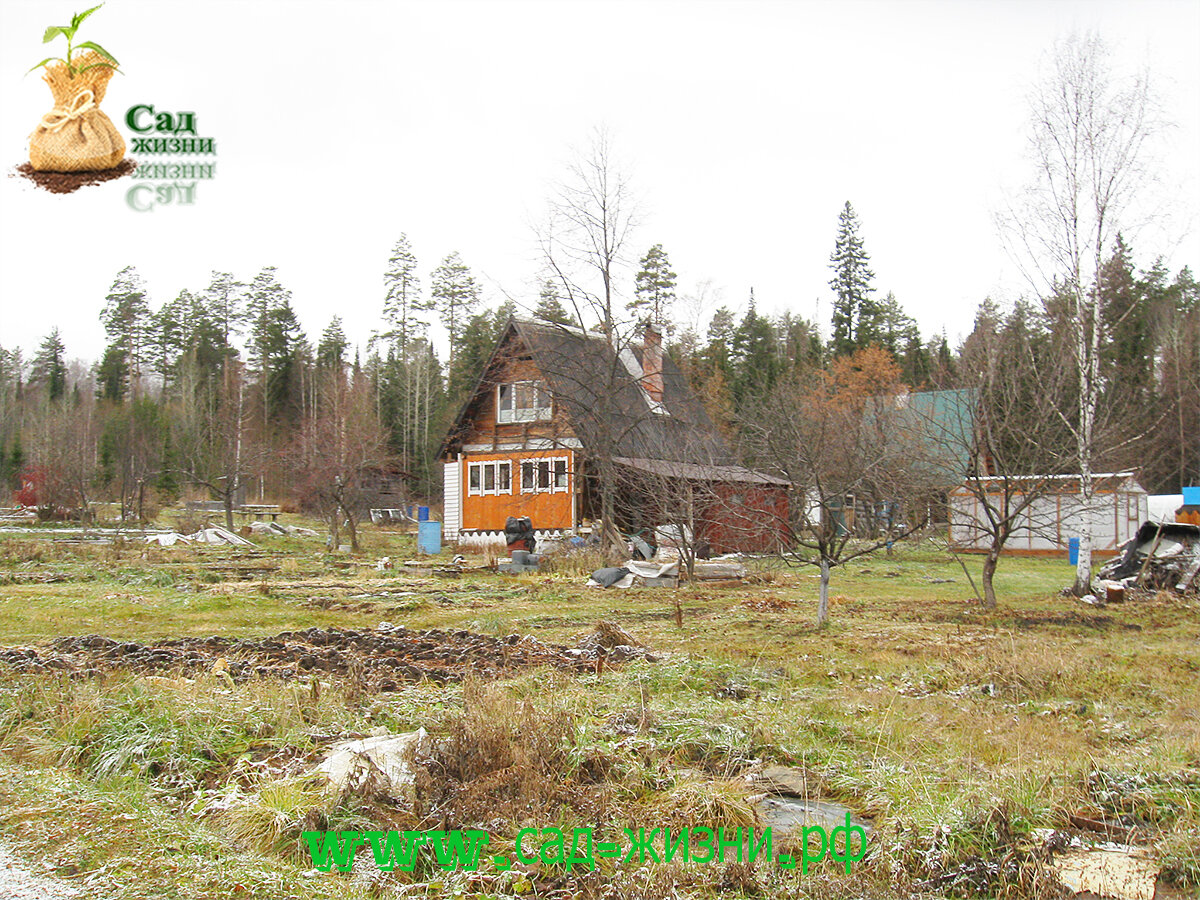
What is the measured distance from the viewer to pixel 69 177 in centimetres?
631

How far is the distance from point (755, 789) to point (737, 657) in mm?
4550

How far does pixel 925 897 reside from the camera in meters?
3.69

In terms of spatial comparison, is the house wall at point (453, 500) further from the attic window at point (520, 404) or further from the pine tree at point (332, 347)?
the pine tree at point (332, 347)

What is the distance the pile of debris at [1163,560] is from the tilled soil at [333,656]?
40.0 feet

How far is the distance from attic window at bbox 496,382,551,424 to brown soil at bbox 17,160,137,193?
73.6 feet

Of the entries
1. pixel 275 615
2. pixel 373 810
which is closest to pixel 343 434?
pixel 275 615

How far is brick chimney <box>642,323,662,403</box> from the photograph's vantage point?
28281 millimetres

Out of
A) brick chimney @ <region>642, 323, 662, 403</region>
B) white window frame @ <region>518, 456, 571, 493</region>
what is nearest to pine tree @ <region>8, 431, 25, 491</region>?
white window frame @ <region>518, 456, 571, 493</region>

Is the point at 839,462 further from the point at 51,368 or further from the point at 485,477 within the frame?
the point at 51,368

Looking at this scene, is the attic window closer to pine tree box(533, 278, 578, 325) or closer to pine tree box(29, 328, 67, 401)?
pine tree box(533, 278, 578, 325)

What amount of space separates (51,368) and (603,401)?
6019 cm

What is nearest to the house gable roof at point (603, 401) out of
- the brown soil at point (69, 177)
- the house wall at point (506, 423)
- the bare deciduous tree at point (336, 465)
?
the house wall at point (506, 423)

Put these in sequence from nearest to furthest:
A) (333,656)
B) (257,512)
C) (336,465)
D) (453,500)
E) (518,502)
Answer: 1. (333,656)
2. (336,465)
3. (518,502)
4. (453,500)
5. (257,512)

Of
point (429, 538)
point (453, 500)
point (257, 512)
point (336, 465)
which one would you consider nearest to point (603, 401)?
point (429, 538)
